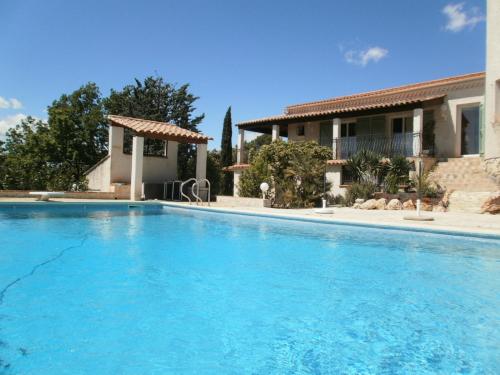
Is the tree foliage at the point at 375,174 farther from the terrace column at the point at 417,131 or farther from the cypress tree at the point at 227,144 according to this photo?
the cypress tree at the point at 227,144

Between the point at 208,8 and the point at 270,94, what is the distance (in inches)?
367

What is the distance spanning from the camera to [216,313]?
13.7ft

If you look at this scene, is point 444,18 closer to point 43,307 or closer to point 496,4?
point 496,4

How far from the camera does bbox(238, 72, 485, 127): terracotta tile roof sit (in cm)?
1700

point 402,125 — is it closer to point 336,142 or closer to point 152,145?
point 336,142

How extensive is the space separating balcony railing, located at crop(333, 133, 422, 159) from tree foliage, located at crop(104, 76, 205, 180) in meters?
13.6

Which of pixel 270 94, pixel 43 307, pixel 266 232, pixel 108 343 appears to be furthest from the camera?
pixel 270 94

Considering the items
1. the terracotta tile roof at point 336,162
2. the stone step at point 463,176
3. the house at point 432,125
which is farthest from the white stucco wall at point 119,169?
the stone step at point 463,176

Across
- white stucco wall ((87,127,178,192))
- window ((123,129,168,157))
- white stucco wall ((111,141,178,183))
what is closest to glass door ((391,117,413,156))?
white stucco wall ((111,141,178,183))

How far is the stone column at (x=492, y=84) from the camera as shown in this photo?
13.7m

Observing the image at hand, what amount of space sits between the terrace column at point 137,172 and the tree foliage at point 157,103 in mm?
11837

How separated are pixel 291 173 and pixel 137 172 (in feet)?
23.7

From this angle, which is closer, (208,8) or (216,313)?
(216,313)

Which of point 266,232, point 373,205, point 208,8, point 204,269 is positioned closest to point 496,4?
point 373,205
